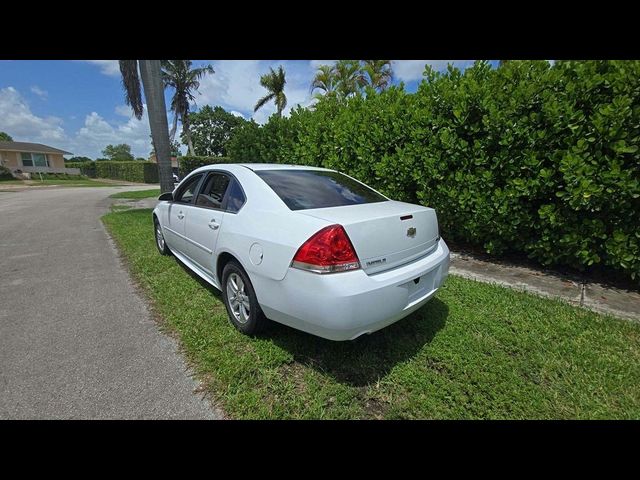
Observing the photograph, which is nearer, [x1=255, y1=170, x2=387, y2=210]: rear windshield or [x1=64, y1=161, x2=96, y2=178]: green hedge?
[x1=255, y1=170, x2=387, y2=210]: rear windshield

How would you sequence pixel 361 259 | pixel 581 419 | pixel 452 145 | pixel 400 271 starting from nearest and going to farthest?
pixel 581 419 < pixel 361 259 < pixel 400 271 < pixel 452 145

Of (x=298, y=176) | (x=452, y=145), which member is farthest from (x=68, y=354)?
(x=452, y=145)

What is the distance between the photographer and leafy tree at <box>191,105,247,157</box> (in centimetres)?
4941

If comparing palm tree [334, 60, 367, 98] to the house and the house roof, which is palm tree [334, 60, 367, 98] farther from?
the house roof

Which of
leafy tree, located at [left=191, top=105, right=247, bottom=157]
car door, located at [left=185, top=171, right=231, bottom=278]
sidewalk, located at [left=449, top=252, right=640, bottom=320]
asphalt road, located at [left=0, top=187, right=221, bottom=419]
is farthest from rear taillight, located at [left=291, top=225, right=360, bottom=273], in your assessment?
leafy tree, located at [left=191, top=105, right=247, bottom=157]

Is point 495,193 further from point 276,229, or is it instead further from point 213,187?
point 213,187

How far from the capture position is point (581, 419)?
1.84 metres

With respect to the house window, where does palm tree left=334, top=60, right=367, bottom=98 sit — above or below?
above

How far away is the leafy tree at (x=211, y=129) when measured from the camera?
162 feet

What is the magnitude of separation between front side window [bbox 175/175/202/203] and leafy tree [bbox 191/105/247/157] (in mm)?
49024

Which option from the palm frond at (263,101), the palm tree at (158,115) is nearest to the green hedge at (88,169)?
the palm frond at (263,101)

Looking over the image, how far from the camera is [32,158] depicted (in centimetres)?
4069
